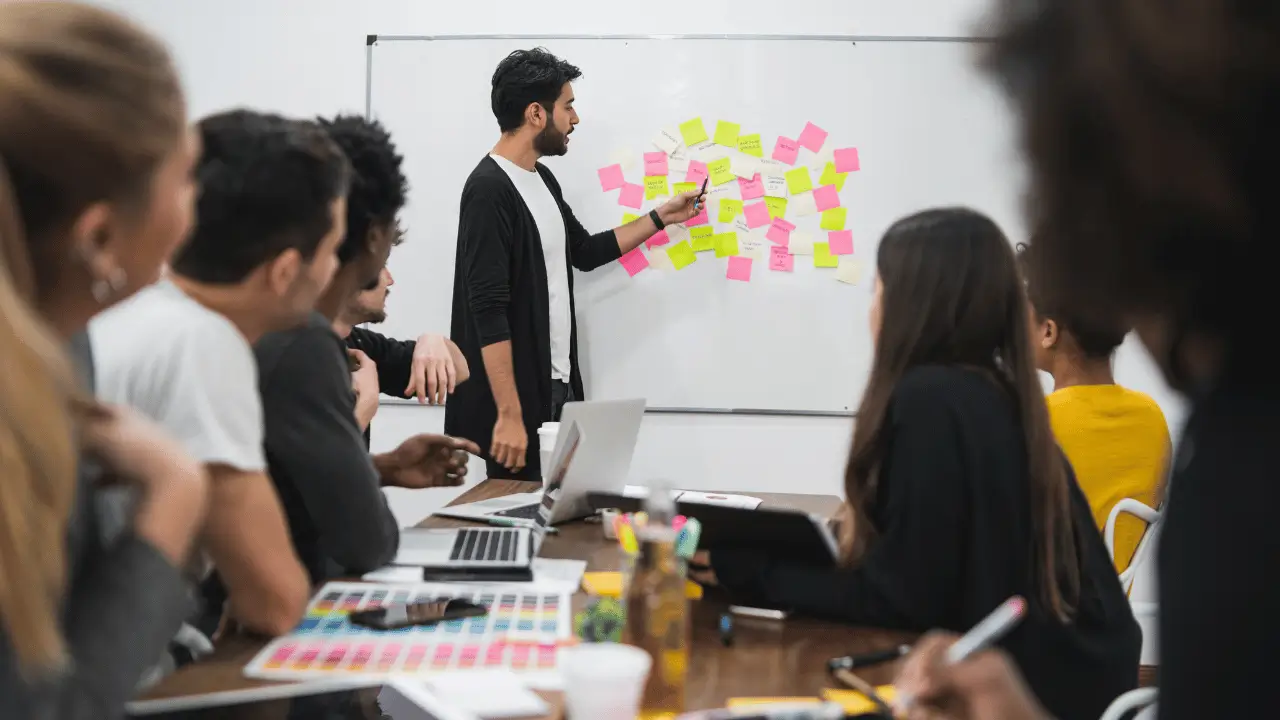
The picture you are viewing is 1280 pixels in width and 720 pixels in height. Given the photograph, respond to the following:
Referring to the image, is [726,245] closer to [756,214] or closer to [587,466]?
[756,214]

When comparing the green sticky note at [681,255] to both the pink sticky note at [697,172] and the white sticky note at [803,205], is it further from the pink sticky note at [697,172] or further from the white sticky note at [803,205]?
the white sticky note at [803,205]

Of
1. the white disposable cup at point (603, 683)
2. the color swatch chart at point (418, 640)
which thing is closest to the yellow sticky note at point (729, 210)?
the color swatch chart at point (418, 640)

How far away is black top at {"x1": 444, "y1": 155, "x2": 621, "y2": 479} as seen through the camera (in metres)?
2.80

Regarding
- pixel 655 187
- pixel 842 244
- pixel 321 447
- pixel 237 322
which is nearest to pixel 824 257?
pixel 842 244

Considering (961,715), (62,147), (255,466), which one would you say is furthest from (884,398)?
(62,147)

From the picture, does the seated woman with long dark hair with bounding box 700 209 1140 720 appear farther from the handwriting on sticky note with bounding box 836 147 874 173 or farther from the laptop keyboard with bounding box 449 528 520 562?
the handwriting on sticky note with bounding box 836 147 874 173

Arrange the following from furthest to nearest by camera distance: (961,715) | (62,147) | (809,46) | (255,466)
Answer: (809,46)
(255,466)
(961,715)
(62,147)

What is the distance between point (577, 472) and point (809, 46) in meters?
2.02

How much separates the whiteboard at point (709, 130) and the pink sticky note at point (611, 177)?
30mm

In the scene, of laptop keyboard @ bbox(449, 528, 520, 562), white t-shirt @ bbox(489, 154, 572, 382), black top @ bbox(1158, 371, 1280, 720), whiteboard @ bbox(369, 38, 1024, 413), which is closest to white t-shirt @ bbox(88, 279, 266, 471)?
laptop keyboard @ bbox(449, 528, 520, 562)

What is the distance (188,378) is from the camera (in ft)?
3.68

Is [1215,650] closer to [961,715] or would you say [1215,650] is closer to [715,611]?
[961,715]

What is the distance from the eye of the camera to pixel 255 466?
1.13 metres

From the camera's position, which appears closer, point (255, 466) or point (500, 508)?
point (255, 466)
